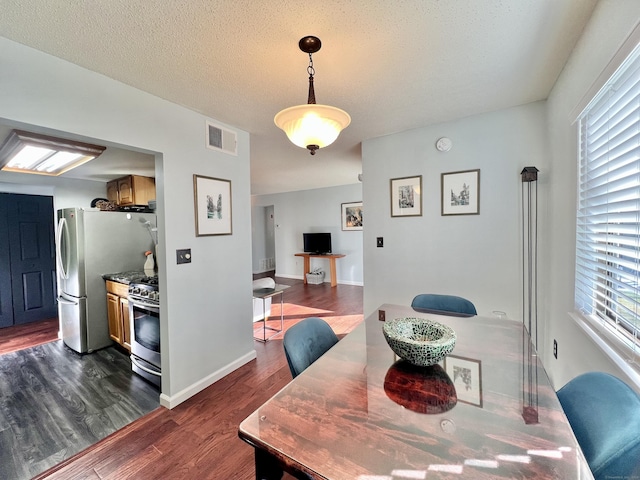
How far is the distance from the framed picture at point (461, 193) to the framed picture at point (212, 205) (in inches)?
82.0

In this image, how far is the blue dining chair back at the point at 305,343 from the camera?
1.24 metres

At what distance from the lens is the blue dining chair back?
1.24 m

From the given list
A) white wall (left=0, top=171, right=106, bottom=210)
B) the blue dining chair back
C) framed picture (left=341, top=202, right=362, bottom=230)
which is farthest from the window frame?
white wall (left=0, top=171, right=106, bottom=210)

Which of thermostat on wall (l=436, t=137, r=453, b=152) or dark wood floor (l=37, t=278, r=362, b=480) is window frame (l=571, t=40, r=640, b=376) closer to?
thermostat on wall (l=436, t=137, r=453, b=152)

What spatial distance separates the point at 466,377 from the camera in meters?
1.00

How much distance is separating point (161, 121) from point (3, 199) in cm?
368

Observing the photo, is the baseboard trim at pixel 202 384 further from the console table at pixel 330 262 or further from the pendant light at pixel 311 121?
the console table at pixel 330 262

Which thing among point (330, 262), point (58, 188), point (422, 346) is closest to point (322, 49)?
point (422, 346)

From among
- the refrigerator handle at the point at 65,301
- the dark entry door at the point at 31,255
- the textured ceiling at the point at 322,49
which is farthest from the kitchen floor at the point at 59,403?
the textured ceiling at the point at 322,49

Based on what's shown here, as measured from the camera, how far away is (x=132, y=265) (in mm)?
3266

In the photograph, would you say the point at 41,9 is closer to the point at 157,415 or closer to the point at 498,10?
the point at 498,10

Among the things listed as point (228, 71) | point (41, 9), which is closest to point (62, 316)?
point (41, 9)

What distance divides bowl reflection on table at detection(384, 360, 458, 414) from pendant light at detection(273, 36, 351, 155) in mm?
1100

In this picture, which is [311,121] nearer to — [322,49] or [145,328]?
[322,49]
